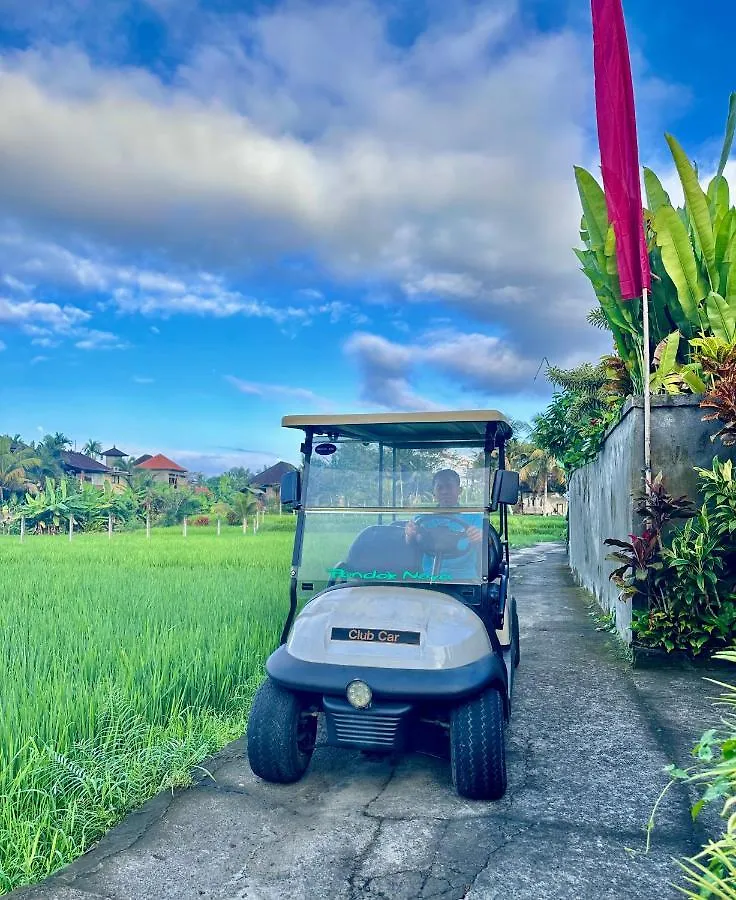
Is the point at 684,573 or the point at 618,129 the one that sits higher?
the point at 618,129

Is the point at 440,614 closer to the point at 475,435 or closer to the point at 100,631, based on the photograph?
the point at 475,435

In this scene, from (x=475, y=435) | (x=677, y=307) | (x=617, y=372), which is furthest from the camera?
(x=617, y=372)

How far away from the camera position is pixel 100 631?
18.4ft

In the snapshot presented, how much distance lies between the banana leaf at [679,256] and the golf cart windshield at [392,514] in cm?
346

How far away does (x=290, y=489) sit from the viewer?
388 cm

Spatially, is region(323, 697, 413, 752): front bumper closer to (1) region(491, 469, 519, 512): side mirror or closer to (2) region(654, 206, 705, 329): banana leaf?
(1) region(491, 469, 519, 512): side mirror

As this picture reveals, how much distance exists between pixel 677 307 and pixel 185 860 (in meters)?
6.20

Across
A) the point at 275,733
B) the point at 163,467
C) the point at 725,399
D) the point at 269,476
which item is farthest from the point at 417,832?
the point at 163,467

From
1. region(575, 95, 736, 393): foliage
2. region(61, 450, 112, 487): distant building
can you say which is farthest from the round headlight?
region(61, 450, 112, 487): distant building

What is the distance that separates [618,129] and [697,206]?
37.5 inches

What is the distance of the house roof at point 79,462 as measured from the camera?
60.8 metres

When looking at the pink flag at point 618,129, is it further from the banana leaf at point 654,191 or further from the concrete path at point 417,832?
the concrete path at point 417,832

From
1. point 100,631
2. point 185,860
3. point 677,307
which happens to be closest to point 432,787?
point 185,860

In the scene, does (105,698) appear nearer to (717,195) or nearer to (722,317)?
(722,317)
